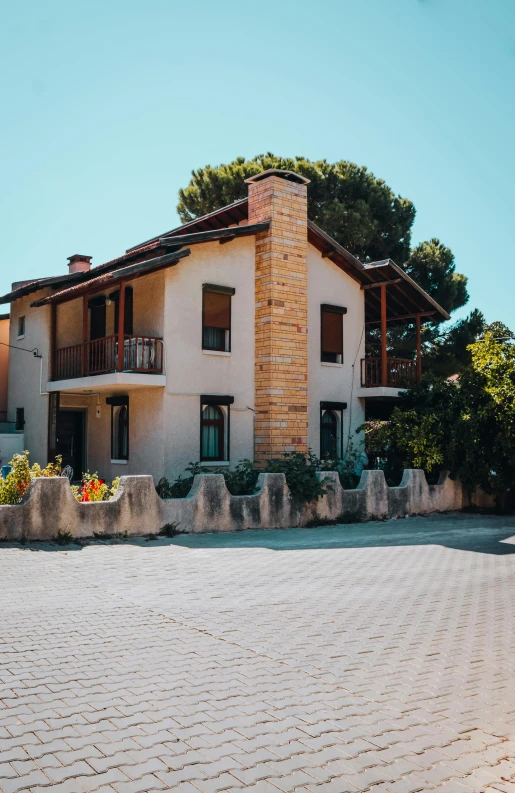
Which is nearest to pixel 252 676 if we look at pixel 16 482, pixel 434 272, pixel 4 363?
pixel 16 482

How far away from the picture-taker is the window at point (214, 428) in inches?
722

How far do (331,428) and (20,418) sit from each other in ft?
31.5

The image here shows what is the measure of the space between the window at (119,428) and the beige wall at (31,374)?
2156 millimetres

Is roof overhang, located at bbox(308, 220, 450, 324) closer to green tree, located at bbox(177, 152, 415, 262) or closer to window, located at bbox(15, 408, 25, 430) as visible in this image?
green tree, located at bbox(177, 152, 415, 262)

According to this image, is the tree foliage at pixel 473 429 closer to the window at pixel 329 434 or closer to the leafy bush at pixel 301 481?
the window at pixel 329 434

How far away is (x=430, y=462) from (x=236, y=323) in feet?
19.8

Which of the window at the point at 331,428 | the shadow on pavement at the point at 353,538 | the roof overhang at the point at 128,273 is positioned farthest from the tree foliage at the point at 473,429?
the roof overhang at the point at 128,273

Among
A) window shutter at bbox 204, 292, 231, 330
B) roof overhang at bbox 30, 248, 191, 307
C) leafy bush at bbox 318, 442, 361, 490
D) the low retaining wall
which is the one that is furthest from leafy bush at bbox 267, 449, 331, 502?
roof overhang at bbox 30, 248, 191, 307

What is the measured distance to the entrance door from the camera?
2153cm

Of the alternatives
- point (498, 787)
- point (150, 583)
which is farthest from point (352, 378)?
point (498, 787)

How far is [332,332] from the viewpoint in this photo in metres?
21.4

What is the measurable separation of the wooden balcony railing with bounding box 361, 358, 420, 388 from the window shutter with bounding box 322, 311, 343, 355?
1.05 metres

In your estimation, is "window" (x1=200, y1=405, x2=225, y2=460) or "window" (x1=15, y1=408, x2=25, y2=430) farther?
"window" (x1=15, y1=408, x2=25, y2=430)

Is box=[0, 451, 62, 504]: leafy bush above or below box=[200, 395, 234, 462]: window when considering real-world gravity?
below
